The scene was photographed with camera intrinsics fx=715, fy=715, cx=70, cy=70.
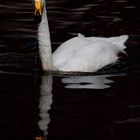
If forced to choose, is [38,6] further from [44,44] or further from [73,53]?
[73,53]

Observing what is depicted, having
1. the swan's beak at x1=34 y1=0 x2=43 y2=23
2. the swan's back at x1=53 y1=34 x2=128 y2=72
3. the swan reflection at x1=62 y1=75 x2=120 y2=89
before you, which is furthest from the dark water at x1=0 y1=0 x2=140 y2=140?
the swan's beak at x1=34 y1=0 x2=43 y2=23

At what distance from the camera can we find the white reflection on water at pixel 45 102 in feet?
28.5

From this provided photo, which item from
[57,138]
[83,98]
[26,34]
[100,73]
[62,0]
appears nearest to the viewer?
[57,138]

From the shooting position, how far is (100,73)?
39.4 feet

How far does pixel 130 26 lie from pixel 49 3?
337cm

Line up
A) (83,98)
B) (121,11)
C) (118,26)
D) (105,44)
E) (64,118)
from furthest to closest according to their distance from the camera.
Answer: (121,11)
(118,26)
(105,44)
(83,98)
(64,118)

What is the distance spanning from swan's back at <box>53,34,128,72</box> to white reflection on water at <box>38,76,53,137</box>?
539 mm

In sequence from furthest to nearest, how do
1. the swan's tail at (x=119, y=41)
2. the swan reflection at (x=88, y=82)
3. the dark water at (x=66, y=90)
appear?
the swan's tail at (x=119, y=41), the swan reflection at (x=88, y=82), the dark water at (x=66, y=90)

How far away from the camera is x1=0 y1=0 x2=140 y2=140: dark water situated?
8.47 meters

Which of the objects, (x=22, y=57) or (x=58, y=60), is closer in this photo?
(x=58, y=60)

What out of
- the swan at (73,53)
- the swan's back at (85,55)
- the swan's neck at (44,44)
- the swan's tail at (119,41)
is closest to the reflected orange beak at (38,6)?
the swan at (73,53)

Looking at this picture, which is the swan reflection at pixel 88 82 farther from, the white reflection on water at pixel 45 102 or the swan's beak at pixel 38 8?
the swan's beak at pixel 38 8

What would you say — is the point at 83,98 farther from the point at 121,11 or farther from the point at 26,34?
the point at 121,11

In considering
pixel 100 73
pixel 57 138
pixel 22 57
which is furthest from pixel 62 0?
pixel 57 138
